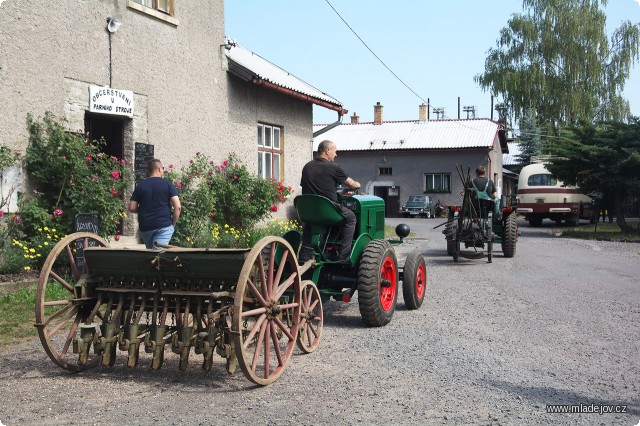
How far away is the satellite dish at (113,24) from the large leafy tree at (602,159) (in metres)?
16.5

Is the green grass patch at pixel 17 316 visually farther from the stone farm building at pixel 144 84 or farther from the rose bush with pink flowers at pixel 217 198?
the rose bush with pink flowers at pixel 217 198

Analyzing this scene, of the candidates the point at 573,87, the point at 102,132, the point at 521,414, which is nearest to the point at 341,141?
the point at 573,87

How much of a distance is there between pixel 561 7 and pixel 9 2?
35.3 m

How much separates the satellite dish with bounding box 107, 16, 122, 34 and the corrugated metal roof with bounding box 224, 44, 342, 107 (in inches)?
126

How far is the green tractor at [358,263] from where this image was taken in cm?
689

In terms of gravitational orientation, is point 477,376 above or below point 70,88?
below

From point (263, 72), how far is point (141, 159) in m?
4.80

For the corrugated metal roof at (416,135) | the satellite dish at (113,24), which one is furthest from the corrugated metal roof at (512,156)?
the satellite dish at (113,24)

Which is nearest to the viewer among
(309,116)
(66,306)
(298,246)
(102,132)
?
(66,306)

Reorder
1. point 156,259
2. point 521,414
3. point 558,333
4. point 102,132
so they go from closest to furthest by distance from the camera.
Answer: point 521,414 → point 156,259 → point 558,333 → point 102,132

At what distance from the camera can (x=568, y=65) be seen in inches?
1495

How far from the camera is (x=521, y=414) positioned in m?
4.29

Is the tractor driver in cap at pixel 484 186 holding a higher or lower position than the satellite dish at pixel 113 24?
lower

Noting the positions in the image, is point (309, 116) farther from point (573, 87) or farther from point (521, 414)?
point (573, 87)
